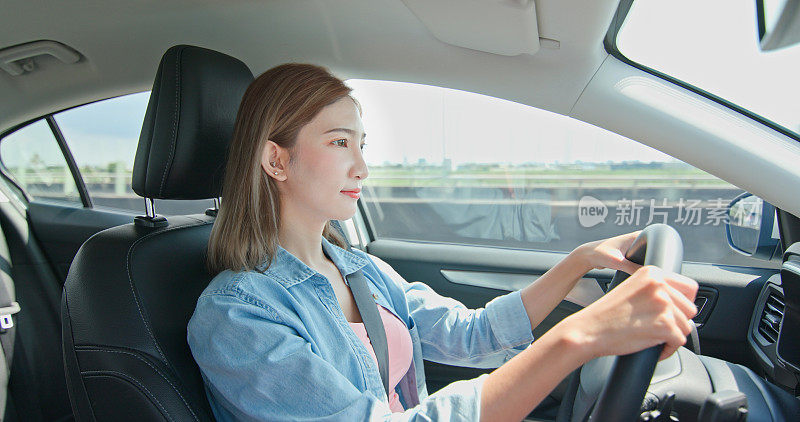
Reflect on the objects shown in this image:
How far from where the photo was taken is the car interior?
43.5 inches

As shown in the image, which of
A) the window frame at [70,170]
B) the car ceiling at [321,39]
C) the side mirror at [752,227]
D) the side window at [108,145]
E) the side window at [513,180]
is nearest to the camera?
the car ceiling at [321,39]

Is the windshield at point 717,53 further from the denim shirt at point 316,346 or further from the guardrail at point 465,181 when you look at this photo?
the denim shirt at point 316,346

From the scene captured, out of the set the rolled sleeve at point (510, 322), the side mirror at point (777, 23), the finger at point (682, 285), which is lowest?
the rolled sleeve at point (510, 322)

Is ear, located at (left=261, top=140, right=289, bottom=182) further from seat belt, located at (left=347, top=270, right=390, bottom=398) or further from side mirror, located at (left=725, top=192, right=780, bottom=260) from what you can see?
side mirror, located at (left=725, top=192, right=780, bottom=260)

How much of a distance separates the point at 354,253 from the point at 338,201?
279 millimetres

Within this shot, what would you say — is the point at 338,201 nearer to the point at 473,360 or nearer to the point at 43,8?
the point at 473,360

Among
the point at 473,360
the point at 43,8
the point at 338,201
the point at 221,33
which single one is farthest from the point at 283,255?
the point at 43,8

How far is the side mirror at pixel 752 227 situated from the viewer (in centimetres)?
161

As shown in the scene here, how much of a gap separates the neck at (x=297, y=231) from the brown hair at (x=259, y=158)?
0.08 feet

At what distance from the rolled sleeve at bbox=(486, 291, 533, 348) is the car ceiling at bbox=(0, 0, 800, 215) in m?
0.54

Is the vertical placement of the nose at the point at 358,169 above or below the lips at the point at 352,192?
above

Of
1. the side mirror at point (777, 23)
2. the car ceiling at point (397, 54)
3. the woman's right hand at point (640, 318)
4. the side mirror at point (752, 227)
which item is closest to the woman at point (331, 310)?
the woman's right hand at point (640, 318)

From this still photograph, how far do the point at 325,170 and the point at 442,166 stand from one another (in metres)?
1.25

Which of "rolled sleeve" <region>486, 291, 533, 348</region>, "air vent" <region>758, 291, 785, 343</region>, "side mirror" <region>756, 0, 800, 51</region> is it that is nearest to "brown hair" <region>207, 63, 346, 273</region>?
"rolled sleeve" <region>486, 291, 533, 348</region>
